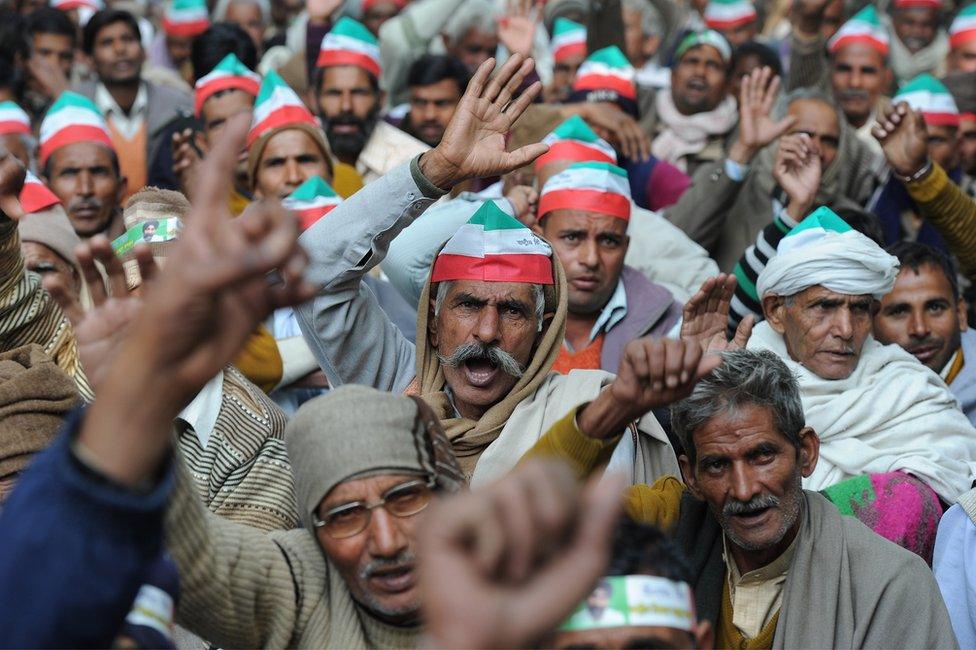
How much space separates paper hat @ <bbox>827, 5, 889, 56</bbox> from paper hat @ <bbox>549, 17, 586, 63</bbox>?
1.60 m

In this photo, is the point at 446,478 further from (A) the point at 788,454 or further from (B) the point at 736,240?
(B) the point at 736,240

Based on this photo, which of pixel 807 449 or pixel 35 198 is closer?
pixel 807 449

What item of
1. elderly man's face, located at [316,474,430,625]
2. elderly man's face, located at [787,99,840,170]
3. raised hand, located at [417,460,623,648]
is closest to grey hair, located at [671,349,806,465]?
elderly man's face, located at [316,474,430,625]

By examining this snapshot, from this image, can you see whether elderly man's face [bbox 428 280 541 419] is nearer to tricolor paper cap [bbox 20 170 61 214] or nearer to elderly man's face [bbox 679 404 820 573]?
elderly man's face [bbox 679 404 820 573]

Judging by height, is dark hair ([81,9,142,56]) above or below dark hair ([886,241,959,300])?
below

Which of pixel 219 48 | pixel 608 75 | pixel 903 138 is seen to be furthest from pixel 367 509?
pixel 219 48

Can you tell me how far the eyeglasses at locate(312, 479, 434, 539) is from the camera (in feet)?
10.6

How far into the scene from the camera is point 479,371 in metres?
4.67

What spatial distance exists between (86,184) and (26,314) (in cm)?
249

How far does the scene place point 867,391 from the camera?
16.9 ft

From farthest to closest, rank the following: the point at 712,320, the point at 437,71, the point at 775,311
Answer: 1. the point at 437,71
2. the point at 775,311
3. the point at 712,320

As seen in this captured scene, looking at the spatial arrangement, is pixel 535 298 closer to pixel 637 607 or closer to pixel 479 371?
pixel 479 371

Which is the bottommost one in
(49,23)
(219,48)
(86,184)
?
(86,184)

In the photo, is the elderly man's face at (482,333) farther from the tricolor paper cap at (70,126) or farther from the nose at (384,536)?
the tricolor paper cap at (70,126)
